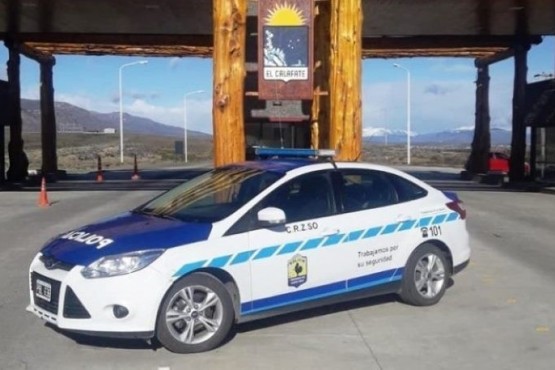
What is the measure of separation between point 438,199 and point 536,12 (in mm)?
18538

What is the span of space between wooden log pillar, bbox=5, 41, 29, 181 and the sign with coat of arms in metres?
18.9

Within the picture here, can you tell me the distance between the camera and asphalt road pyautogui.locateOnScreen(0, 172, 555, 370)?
6254 millimetres

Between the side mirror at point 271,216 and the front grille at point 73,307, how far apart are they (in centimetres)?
163

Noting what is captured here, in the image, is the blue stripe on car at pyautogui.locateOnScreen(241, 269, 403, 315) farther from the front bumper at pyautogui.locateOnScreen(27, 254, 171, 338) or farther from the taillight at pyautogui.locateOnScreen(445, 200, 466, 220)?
the taillight at pyautogui.locateOnScreen(445, 200, 466, 220)

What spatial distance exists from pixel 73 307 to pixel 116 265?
1.61ft

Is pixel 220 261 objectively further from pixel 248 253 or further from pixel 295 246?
pixel 295 246

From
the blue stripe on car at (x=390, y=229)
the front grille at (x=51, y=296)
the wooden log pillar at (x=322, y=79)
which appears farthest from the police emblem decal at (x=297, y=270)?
the wooden log pillar at (x=322, y=79)

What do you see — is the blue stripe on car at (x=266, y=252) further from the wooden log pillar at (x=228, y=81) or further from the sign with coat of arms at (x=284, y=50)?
the sign with coat of arms at (x=284, y=50)

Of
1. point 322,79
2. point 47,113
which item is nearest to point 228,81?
point 322,79

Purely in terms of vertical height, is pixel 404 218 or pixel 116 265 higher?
pixel 404 218

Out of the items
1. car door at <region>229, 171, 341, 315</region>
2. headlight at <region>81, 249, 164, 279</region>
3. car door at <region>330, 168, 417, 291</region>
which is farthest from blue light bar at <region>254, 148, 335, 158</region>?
headlight at <region>81, 249, 164, 279</region>

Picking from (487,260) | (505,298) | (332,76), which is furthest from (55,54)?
(505,298)

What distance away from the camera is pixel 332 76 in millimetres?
14742

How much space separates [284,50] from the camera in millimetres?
14680
